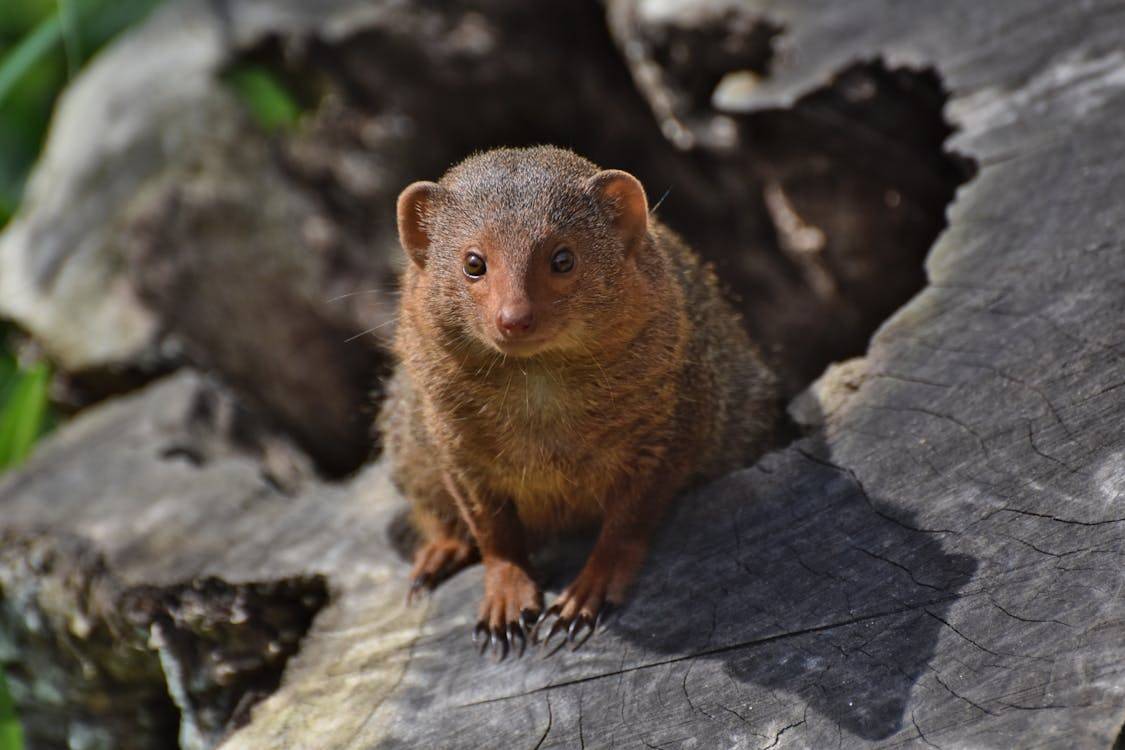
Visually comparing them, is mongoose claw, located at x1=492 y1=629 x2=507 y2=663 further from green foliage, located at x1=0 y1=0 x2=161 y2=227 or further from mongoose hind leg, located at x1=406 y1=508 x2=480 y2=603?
green foliage, located at x1=0 y1=0 x2=161 y2=227

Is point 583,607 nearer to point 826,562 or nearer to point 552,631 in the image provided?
point 552,631

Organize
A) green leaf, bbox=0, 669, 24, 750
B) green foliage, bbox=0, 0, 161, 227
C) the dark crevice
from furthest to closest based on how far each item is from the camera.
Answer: green foliage, bbox=0, 0, 161, 227, green leaf, bbox=0, 669, 24, 750, the dark crevice

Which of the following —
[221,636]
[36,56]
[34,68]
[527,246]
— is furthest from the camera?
[34,68]

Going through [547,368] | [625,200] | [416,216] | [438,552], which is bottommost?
[438,552]

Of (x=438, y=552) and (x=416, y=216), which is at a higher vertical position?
(x=416, y=216)

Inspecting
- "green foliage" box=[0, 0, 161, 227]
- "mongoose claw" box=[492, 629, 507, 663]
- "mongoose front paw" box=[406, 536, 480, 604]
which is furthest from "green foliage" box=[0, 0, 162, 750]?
"mongoose claw" box=[492, 629, 507, 663]

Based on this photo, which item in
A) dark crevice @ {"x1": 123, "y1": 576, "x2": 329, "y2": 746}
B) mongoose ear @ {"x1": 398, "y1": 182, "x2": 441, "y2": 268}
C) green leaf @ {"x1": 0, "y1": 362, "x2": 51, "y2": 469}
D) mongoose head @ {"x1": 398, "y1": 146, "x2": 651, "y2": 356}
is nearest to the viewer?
mongoose head @ {"x1": 398, "y1": 146, "x2": 651, "y2": 356}

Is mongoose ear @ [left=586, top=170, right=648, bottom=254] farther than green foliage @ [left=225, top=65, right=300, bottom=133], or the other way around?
green foliage @ [left=225, top=65, right=300, bottom=133]

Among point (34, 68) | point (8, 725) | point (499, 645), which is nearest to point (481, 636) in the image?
point (499, 645)
